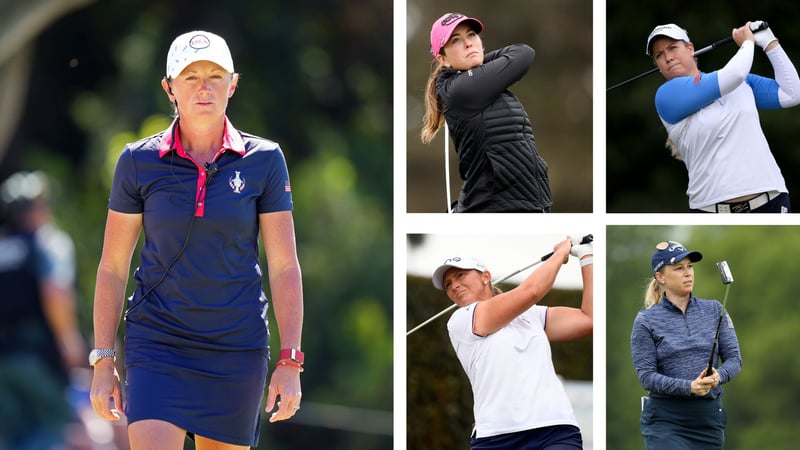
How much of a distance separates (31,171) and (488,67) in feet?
14.0

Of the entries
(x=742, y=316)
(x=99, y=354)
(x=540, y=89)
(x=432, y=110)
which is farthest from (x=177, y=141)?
(x=742, y=316)

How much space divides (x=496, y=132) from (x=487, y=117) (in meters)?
0.06

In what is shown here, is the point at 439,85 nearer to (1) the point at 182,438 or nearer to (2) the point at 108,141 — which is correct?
(1) the point at 182,438

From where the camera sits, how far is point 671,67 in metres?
4.13

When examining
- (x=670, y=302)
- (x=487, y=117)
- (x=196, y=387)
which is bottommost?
(x=196, y=387)

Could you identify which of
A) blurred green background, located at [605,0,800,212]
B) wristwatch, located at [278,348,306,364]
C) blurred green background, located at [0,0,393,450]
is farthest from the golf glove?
blurred green background, located at [0,0,393,450]

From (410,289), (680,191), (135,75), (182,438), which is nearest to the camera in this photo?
(182,438)

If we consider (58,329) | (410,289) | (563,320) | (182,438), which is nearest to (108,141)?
(58,329)

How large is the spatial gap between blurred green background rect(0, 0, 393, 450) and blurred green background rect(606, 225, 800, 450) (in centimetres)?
236

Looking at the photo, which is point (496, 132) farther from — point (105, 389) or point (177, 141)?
point (105, 389)

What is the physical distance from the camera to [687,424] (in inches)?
152

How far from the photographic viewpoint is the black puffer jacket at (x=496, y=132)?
155 inches

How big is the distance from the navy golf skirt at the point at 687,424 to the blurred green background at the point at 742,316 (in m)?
0.46

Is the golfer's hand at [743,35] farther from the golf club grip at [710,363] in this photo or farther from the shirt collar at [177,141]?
the shirt collar at [177,141]
